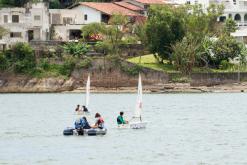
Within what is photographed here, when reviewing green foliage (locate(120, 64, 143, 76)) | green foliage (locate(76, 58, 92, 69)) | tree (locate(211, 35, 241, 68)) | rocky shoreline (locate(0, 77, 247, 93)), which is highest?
tree (locate(211, 35, 241, 68))

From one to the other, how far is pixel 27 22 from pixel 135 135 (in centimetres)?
7341

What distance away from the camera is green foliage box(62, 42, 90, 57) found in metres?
141

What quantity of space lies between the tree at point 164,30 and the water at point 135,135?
51.5 feet

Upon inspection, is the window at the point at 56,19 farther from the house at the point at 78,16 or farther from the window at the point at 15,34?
the window at the point at 15,34

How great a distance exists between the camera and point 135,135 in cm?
8325

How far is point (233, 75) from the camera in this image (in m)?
136

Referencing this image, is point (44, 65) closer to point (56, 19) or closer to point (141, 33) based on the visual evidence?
point (141, 33)

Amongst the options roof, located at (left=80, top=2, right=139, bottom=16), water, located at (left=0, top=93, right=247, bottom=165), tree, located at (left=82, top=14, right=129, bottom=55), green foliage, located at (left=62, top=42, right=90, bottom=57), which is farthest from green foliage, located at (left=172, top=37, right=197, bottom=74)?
roof, located at (left=80, top=2, right=139, bottom=16)

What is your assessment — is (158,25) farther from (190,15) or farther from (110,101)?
(110,101)

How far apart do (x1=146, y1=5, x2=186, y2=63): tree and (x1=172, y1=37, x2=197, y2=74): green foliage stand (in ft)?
4.84

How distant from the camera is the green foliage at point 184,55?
135 m

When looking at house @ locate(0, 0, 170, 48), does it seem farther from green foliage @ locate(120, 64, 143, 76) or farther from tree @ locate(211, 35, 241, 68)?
tree @ locate(211, 35, 241, 68)

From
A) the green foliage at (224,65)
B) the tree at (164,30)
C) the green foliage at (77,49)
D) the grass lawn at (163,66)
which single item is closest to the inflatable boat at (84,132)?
the grass lawn at (163,66)

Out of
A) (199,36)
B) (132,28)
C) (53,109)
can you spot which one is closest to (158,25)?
(199,36)
